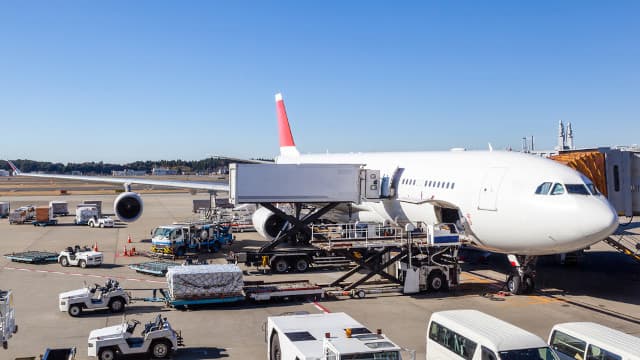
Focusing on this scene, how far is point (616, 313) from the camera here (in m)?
17.5

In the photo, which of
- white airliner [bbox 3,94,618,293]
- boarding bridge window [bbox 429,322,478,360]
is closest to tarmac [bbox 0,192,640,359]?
boarding bridge window [bbox 429,322,478,360]

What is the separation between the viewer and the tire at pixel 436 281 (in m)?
20.1

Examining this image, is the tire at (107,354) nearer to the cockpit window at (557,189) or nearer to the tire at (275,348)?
the tire at (275,348)

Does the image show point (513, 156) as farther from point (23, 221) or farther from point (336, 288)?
point (23, 221)

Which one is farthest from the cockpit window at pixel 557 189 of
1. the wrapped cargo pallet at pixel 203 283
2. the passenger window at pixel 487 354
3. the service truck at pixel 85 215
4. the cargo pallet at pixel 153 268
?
the service truck at pixel 85 215

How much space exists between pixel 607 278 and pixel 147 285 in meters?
17.2

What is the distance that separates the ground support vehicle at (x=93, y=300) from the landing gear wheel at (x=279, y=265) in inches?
276

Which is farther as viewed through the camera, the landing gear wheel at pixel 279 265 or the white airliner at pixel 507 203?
the landing gear wheel at pixel 279 265

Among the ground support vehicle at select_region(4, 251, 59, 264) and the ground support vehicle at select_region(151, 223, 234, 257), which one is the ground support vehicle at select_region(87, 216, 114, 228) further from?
the ground support vehicle at select_region(4, 251, 59, 264)

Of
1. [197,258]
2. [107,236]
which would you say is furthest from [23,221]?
[197,258]

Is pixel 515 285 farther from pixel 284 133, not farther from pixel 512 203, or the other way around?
pixel 284 133

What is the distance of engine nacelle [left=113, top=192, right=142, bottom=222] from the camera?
102 feet

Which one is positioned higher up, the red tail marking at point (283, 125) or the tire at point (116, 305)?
the red tail marking at point (283, 125)

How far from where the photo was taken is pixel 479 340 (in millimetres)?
10844
